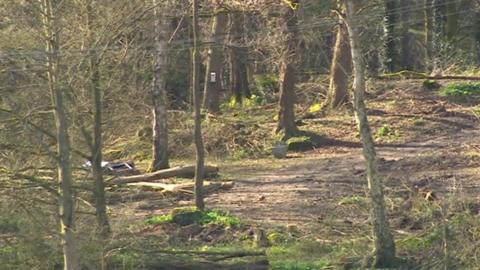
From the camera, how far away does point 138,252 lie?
43.6ft

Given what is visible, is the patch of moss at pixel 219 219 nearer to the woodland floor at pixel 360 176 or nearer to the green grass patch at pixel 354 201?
the woodland floor at pixel 360 176

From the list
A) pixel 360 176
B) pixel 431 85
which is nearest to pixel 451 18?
pixel 431 85

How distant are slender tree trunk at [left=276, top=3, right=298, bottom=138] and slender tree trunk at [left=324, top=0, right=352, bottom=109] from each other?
207cm

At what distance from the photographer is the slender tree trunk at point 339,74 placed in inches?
1198

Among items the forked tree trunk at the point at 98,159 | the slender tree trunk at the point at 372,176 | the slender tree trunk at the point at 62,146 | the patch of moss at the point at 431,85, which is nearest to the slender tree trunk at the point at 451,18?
the patch of moss at the point at 431,85

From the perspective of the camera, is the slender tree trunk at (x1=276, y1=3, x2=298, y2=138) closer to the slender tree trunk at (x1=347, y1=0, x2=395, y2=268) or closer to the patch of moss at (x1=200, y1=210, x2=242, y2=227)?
the patch of moss at (x1=200, y1=210, x2=242, y2=227)

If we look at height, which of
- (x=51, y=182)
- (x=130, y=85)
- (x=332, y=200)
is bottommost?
(x=332, y=200)

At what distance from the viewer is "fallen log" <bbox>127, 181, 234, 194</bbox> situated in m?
21.0

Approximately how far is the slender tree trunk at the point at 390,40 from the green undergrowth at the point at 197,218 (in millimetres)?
23508

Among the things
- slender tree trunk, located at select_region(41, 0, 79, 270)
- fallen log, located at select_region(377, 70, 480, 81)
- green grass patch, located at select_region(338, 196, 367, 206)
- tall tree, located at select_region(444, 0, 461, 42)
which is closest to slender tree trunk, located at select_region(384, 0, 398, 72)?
tall tree, located at select_region(444, 0, 461, 42)

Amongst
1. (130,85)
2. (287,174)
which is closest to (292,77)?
(287,174)

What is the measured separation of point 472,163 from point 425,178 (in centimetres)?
224

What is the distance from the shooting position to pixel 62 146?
11.4 metres

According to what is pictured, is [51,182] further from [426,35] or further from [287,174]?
[426,35]
